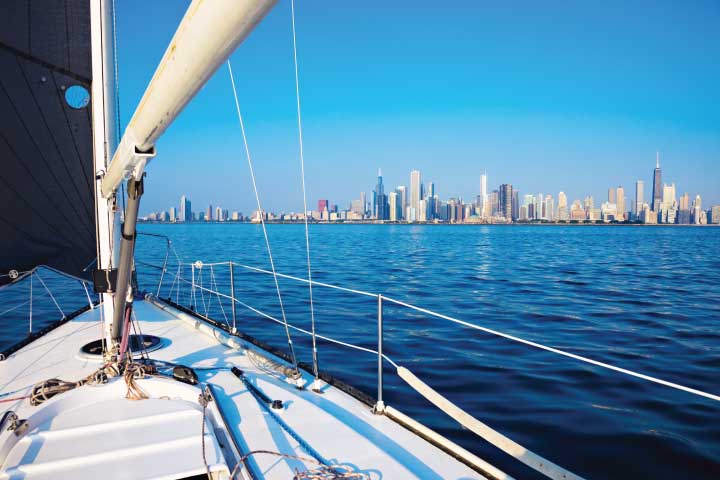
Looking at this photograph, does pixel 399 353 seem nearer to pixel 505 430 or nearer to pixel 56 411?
pixel 505 430

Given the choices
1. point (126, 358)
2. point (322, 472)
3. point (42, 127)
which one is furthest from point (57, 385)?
point (42, 127)

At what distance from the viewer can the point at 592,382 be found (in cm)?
533

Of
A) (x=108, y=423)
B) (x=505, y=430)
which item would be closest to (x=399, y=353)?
(x=505, y=430)

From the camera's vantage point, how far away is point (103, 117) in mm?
3125

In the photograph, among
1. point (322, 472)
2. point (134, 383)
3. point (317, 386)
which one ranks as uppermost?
point (134, 383)

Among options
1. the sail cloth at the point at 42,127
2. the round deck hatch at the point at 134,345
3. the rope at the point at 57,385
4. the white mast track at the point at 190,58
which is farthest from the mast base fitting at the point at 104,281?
the white mast track at the point at 190,58

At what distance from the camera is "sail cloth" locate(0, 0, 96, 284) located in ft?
11.1

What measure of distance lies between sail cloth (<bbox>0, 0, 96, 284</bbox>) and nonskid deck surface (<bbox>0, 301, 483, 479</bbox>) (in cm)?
102

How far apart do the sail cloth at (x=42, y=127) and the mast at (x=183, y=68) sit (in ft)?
6.64

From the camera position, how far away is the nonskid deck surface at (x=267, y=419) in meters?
2.10

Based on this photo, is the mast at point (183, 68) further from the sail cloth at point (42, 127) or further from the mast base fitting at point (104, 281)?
the sail cloth at point (42, 127)

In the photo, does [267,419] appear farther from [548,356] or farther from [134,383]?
[548,356]

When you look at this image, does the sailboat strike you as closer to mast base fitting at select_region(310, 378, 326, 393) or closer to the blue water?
mast base fitting at select_region(310, 378, 326, 393)

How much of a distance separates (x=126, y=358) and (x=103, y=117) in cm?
172
